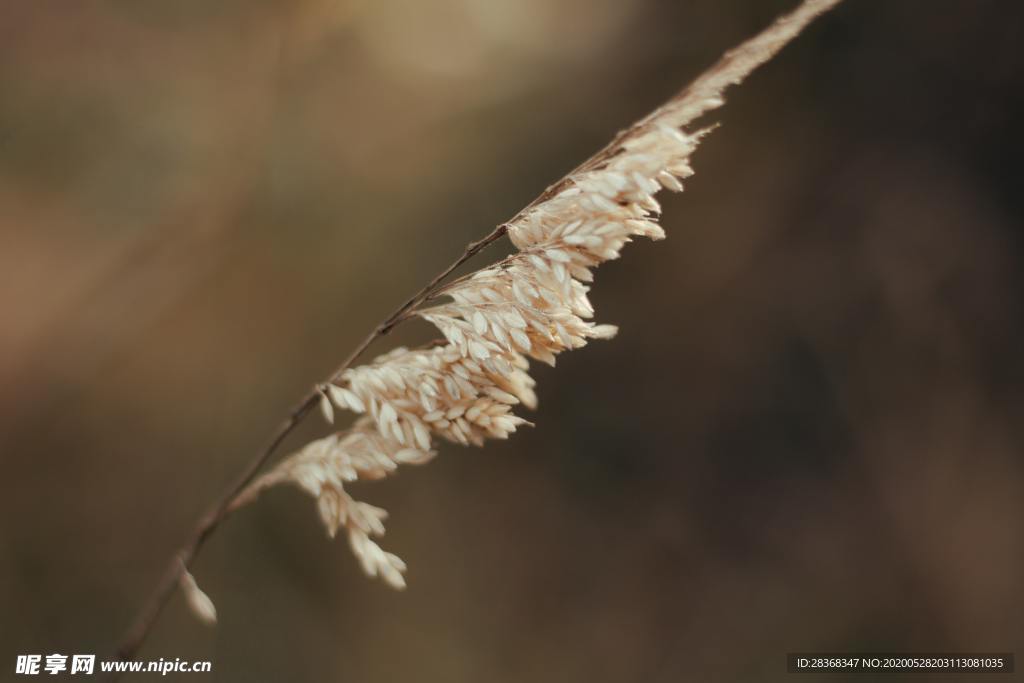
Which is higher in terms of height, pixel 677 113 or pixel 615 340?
pixel 677 113

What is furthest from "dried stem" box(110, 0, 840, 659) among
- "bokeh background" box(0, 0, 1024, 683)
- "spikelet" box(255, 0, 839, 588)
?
"bokeh background" box(0, 0, 1024, 683)

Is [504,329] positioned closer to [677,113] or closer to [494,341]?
[494,341]

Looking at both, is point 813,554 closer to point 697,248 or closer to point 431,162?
point 697,248

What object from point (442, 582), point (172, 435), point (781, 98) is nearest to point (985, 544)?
point (781, 98)

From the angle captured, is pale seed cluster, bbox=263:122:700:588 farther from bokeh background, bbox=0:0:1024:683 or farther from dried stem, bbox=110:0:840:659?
bokeh background, bbox=0:0:1024:683

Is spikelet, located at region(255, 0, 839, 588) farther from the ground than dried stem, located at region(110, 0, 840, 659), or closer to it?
closer to it

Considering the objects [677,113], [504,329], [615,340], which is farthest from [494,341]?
[615,340]
